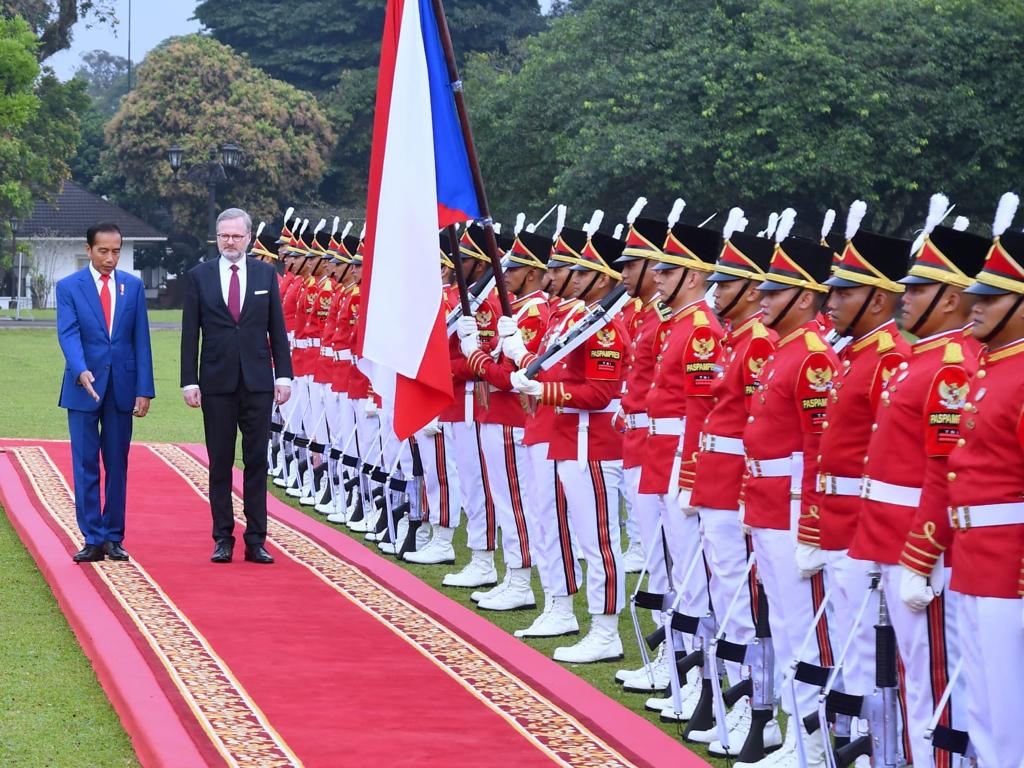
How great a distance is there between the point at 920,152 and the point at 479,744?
28556 millimetres

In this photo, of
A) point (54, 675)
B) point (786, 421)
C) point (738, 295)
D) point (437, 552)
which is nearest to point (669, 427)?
point (738, 295)

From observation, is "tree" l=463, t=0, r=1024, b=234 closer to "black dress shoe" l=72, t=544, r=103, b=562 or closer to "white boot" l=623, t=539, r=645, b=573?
"white boot" l=623, t=539, r=645, b=573

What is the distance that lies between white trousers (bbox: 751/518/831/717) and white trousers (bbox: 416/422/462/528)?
450 cm

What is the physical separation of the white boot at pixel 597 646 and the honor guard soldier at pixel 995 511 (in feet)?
10.2

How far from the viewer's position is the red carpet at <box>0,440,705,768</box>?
237 inches

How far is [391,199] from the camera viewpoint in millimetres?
8336

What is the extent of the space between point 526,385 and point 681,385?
0.96 metres

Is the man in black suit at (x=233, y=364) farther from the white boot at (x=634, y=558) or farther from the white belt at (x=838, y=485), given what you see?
the white belt at (x=838, y=485)

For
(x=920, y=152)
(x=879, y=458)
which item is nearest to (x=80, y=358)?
(x=879, y=458)

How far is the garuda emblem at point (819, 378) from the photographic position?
20.0 ft

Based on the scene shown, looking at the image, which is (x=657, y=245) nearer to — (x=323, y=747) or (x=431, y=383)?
(x=431, y=383)

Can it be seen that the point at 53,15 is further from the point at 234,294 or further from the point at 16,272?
the point at 234,294

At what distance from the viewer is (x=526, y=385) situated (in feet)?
25.9

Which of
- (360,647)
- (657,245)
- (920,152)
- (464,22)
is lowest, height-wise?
(360,647)
